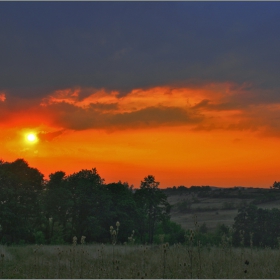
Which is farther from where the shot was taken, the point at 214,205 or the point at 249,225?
the point at 214,205

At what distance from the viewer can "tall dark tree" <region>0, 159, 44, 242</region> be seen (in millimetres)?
36281

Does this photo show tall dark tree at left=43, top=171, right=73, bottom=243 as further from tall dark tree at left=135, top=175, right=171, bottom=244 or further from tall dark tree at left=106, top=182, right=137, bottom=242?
tall dark tree at left=135, top=175, right=171, bottom=244

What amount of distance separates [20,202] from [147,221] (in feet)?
45.6

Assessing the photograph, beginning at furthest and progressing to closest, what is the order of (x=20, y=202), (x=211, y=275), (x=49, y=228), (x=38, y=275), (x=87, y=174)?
(x=87, y=174), (x=49, y=228), (x=20, y=202), (x=38, y=275), (x=211, y=275)

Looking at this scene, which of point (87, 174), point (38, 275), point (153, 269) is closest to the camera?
point (38, 275)

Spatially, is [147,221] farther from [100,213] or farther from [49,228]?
[49,228]

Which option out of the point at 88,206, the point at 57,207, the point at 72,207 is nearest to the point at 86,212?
the point at 88,206

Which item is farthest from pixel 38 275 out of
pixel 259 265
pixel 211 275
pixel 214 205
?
pixel 214 205

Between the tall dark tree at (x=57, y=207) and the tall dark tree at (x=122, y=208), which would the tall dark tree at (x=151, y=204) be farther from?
the tall dark tree at (x=57, y=207)

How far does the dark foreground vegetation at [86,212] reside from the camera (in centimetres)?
3753

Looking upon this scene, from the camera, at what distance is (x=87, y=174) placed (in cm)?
4362

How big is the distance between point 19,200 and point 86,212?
7.05 metres

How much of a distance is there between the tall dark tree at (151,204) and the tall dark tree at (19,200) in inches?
444

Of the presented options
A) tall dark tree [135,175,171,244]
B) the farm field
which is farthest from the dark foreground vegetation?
the farm field
